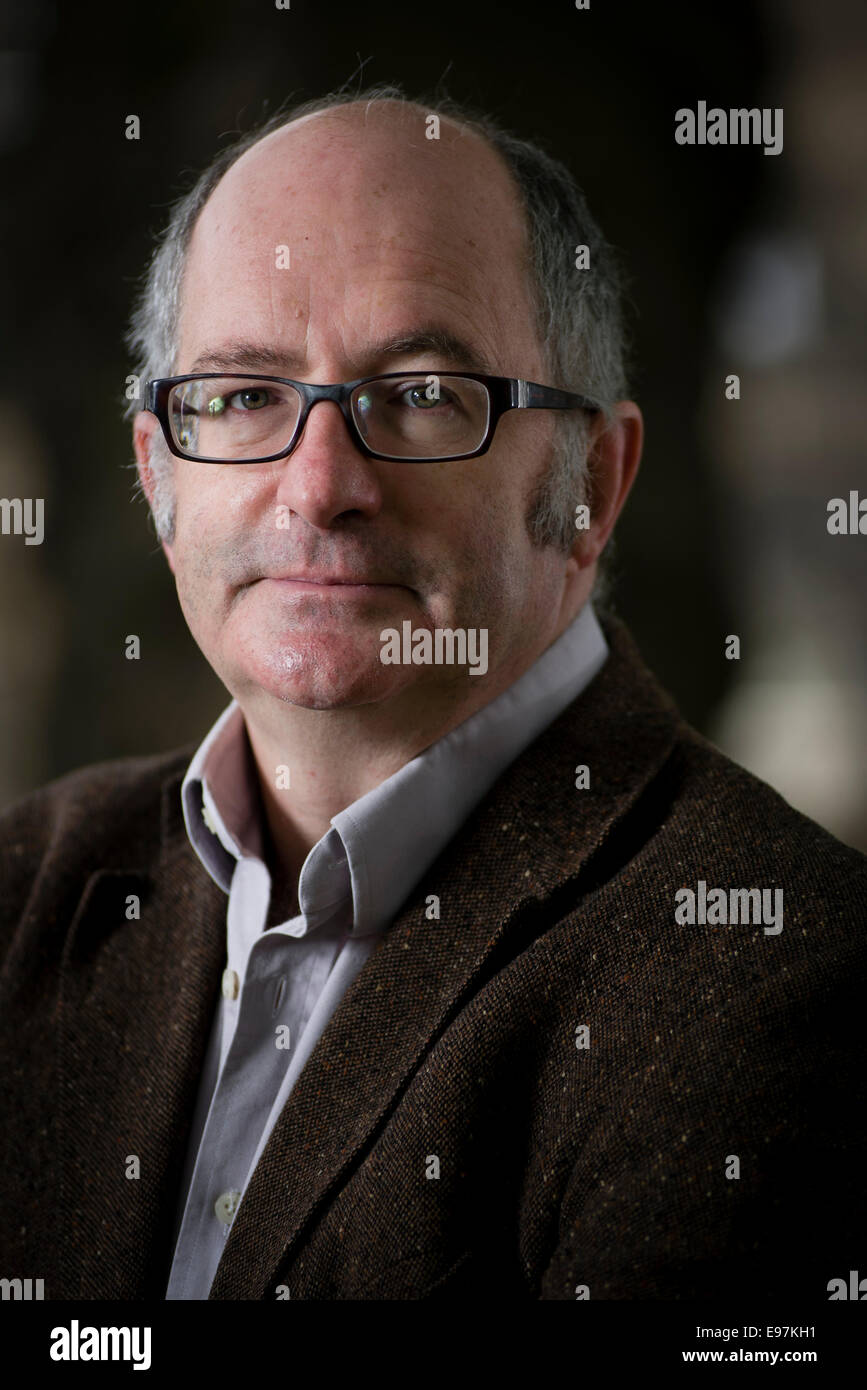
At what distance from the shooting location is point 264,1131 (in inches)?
44.0

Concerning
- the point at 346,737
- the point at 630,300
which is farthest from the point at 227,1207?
the point at 630,300

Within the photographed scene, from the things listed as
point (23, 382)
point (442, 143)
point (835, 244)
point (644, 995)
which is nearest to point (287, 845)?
point (644, 995)

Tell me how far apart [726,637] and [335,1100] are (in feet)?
7.59

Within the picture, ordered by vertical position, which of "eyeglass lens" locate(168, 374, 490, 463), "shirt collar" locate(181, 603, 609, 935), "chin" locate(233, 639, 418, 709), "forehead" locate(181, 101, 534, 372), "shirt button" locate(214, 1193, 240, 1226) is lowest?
"shirt button" locate(214, 1193, 240, 1226)

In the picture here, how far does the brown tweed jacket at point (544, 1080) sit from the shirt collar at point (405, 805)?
3 centimetres

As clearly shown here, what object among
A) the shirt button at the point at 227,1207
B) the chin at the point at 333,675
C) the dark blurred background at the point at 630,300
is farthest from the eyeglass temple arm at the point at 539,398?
the dark blurred background at the point at 630,300

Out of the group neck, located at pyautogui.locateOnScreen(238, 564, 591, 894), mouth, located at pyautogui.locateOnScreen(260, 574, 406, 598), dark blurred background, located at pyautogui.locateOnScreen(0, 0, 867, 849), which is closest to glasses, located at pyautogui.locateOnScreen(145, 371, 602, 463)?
mouth, located at pyautogui.locateOnScreen(260, 574, 406, 598)

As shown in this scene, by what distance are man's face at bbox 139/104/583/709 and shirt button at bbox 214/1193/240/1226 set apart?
45 centimetres

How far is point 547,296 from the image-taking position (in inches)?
49.1

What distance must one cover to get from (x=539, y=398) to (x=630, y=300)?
5.31 feet

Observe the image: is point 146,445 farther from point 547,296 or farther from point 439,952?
point 439,952

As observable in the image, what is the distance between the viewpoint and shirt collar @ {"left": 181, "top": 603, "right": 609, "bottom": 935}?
3.69 ft

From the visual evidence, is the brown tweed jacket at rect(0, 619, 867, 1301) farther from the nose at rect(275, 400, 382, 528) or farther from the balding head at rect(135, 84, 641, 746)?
the nose at rect(275, 400, 382, 528)

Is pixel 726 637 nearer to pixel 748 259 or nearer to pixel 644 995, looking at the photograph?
pixel 748 259
